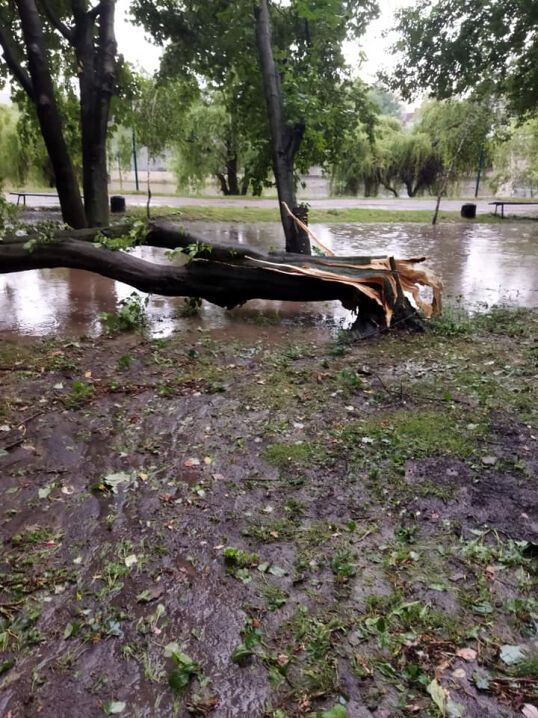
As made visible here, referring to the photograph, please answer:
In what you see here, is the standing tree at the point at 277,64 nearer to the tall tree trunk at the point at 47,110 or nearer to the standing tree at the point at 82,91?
the standing tree at the point at 82,91

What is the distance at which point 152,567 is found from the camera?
2643 mm

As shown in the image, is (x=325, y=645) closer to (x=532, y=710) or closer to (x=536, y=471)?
(x=532, y=710)

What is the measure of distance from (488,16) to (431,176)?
58.3ft

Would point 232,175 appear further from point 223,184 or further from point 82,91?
point 82,91

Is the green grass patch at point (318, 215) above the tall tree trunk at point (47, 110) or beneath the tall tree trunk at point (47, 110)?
beneath

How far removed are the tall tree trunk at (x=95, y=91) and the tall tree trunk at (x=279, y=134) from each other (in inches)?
99.3

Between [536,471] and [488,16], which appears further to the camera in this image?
[488,16]

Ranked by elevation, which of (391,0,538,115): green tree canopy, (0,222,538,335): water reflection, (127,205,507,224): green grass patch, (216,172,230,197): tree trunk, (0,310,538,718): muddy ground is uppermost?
(391,0,538,115): green tree canopy

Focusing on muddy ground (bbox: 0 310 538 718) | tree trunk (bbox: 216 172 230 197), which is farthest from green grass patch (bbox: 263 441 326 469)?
tree trunk (bbox: 216 172 230 197)

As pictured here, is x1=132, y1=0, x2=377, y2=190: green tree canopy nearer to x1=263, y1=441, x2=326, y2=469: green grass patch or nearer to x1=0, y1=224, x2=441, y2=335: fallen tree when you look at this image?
x1=0, y1=224, x2=441, y2=335: fallen tree

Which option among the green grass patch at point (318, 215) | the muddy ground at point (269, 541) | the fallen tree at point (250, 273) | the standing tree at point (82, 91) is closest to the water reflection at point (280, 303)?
the fallen tree at point (250, 273)

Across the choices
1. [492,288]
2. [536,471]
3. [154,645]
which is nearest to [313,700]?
[154,645]

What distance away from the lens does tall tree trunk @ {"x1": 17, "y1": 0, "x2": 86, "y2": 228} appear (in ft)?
27.7

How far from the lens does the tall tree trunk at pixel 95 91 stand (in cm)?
912
